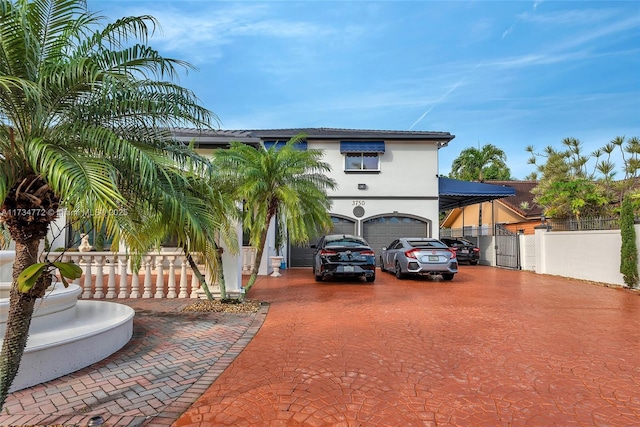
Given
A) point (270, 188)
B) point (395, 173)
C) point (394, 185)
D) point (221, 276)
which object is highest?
point (395, 173)

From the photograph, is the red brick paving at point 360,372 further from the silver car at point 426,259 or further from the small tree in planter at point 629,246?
the silver car at point 426,259

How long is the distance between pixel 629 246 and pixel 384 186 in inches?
393

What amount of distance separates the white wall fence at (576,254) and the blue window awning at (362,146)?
26.5ft

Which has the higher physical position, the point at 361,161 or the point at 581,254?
the point at 361,161

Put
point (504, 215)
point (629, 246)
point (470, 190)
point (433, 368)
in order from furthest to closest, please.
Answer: point (504, 215), point (470, 190), point (629, 246), point (433, 368)

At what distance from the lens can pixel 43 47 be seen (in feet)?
9.94

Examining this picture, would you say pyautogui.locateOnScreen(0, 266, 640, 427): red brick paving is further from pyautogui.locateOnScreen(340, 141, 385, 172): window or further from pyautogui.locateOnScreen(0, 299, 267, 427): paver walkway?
pyautogui.locateOnScreen(340, 141, 385, 172): window

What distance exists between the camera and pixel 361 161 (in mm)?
18516

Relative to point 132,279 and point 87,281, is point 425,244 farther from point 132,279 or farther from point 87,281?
point 87,281

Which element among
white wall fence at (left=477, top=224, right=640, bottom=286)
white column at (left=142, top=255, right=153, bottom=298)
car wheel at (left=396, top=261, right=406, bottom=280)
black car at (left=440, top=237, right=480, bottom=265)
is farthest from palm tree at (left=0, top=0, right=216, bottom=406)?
black car at (left=440, top=237, right=480, bottom=265)

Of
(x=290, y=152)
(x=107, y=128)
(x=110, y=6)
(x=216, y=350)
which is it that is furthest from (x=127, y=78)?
(x=290, y=152)

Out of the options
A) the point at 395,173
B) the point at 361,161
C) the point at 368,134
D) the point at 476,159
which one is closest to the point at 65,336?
the point at 361,161

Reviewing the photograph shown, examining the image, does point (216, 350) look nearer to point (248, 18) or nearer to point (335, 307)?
point (335, 307)

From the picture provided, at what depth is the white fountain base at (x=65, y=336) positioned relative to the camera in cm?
368
